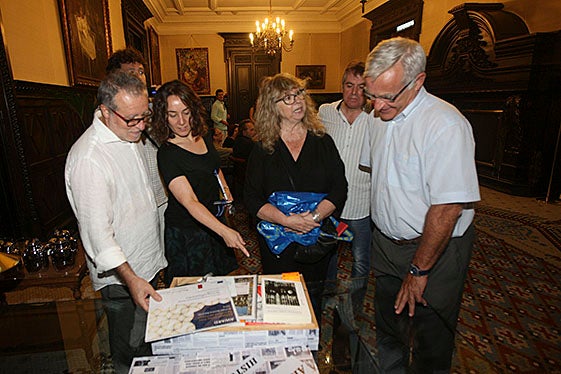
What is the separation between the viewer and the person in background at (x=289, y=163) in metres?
1.70

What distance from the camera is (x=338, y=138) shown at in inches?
87.5

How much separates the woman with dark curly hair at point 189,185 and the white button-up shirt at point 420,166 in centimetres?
71

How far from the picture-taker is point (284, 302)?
1080 mm

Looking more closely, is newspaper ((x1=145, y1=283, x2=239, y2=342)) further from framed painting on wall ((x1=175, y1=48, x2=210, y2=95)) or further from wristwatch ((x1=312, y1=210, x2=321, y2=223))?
framed painting on wall ((x1=175, y1=48, x2=210, y2=95))

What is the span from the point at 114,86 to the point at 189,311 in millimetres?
860

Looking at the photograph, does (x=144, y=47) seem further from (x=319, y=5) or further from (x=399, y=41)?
(x=399, y=41)

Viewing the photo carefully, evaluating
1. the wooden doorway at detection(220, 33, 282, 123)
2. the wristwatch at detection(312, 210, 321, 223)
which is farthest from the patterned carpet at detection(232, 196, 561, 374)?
the wooden doorway at detection(220, 33, 282, 123)

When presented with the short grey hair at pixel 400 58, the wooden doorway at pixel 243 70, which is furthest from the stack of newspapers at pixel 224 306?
the wooden doorway at pixel 243 70

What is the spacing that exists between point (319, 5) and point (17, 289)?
9.74m

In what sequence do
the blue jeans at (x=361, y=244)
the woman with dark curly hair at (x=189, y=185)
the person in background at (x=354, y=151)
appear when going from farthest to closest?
the blue jeans at (x=361, y=244) < the person in background at (x=354, y=151) < the woman with dark curly hair at (x=189, y=185)

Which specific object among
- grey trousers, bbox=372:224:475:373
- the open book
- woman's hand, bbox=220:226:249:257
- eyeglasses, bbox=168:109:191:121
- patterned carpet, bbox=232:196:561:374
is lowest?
patterned carpet, bbox=232:196:561:374

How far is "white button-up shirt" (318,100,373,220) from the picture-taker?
2.13 meters

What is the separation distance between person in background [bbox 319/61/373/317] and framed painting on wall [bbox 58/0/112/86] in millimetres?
2958

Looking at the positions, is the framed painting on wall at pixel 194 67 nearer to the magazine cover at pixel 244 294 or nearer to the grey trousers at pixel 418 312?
the grey trousers at pixel 418 312
